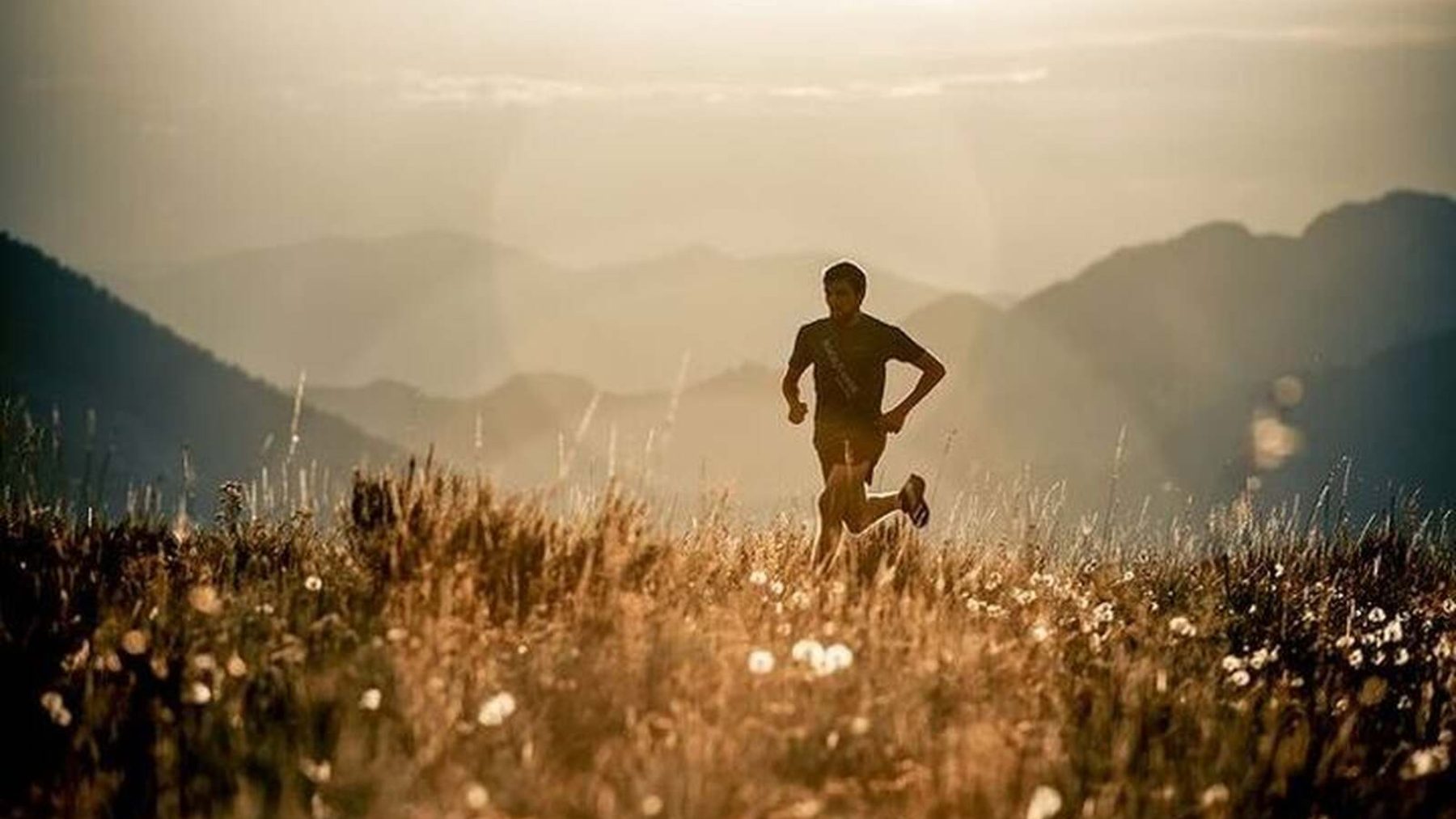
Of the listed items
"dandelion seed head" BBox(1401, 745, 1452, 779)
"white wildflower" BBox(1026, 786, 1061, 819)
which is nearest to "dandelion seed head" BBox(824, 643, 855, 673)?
"white wildflower" BBox(1026, 786, 1061, 819)

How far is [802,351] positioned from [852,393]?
0.50 metres

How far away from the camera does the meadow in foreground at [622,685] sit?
20.8ft

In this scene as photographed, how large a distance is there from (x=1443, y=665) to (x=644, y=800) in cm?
578

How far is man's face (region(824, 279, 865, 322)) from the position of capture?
13.3m

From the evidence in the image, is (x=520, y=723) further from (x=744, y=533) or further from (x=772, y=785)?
(x=744, y=533)

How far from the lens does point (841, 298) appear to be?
13297 millimetres

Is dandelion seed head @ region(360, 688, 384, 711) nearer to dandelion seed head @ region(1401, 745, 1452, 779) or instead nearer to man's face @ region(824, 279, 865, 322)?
dandelion seed head @ region(1401, 745, 1452, 779)

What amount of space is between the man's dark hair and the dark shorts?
100cm

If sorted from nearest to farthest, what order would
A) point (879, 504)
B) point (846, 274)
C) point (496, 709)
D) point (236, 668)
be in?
point (496, 709), point (236, 668), point (846, 274), point (879, 504)

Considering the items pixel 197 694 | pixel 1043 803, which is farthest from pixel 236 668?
pixel 1043 803

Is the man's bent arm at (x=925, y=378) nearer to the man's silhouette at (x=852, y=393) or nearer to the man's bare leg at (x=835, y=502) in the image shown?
the man's silhouette at (x=852, y=393)

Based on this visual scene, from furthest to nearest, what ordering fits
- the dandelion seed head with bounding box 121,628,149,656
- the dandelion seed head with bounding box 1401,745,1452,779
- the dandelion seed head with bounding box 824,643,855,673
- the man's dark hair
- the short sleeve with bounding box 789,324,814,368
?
the short sleeve with bounding box 789,324,814,368 < the man's dark hair < the dandelion seed head with bounding box 121,628,149,656 < the dandelion seed head with bounding box 824,643,855,673 < the dandelion seed head with bounding box 1401,745,1452,779

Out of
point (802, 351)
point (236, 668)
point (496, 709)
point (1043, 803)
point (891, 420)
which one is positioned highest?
point (802, 351)

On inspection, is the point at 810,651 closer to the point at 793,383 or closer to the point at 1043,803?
the point at 1043,803
